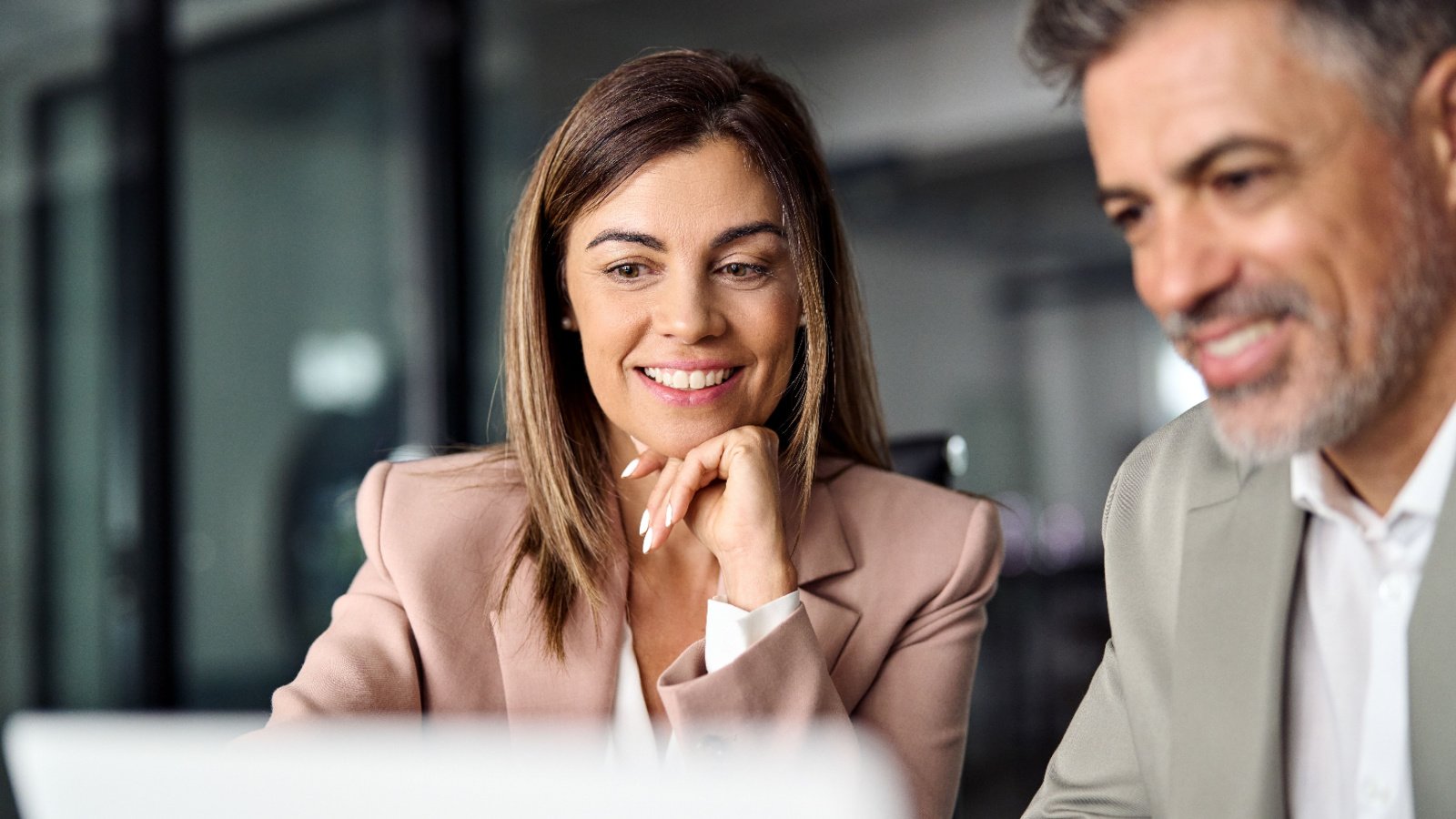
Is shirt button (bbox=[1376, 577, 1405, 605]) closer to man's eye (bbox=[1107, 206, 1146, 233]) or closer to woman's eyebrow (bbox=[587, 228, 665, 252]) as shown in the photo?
man's eye (bbox=[1107, 206, 1146, 233])

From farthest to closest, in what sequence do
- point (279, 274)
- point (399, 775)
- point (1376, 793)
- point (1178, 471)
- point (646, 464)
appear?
point (279, 274) < point (646, 464) < point (1178, 471) < point (1376, 793) < point (399, 775)

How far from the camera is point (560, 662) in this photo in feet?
4.90

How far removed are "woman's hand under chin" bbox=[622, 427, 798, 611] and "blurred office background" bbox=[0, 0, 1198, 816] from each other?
75 centimetres

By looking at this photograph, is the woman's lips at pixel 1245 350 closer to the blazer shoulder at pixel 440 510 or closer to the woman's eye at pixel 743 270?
the woman's eye at pixel 743 270

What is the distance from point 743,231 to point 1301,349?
2.32ft

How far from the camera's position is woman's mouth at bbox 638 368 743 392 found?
58.3 inches

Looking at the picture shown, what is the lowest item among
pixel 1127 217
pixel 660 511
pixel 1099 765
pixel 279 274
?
pixel 1099 765

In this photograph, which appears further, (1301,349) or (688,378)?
(688,378)

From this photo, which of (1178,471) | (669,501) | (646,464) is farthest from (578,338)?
(1178,471)

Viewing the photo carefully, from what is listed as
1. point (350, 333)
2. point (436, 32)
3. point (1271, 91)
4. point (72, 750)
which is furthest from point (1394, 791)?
point (436, 32)

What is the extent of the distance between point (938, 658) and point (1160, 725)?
43cm

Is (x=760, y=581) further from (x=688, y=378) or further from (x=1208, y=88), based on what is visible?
(x=1208, y=88)

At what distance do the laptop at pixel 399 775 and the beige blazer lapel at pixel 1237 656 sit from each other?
51 cm

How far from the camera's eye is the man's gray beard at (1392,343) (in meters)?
0.86
